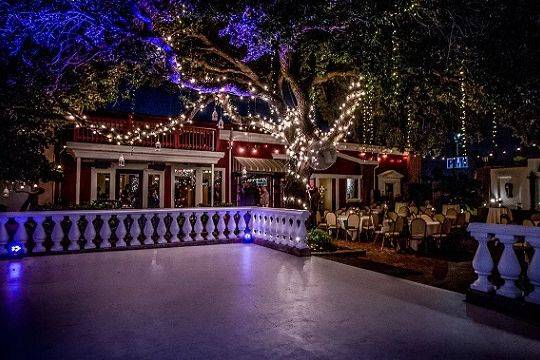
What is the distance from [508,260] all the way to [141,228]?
8045 millimetres

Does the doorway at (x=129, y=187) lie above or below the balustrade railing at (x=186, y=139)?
below

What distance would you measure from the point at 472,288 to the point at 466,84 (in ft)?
16.3

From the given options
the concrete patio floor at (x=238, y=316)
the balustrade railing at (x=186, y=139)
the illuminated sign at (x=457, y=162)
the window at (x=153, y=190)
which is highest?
the balustrade railing at (x=186, y=139)

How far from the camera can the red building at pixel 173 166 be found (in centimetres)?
1496

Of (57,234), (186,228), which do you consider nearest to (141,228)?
(186,228)

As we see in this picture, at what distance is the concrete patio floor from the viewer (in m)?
3.58

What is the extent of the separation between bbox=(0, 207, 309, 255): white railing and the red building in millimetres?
5618

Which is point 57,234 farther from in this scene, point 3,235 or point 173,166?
point 173,166

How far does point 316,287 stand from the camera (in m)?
5.82

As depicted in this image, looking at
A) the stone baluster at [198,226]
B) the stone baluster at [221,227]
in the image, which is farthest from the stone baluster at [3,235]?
the stone baluster at [221,227]

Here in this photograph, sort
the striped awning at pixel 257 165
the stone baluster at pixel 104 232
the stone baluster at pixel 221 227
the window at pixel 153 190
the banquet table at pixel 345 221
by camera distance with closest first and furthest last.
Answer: the stone baluster at pixel 104 232
the stone baluster at pixel 221 227
the banquet table at pixel 345 221
the window at pixel 153 190
the striped awning at pixel 257 165

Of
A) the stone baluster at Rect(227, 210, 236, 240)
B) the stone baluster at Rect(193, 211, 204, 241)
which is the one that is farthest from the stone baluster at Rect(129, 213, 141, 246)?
the stone baluster at Rect(227, 210, 236, 240)

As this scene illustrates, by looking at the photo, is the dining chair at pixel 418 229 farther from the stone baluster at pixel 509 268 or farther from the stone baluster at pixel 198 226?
the stone baluster at pixel 509 268

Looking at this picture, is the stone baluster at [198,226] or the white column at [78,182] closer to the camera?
the stone baluster at [198,226]
